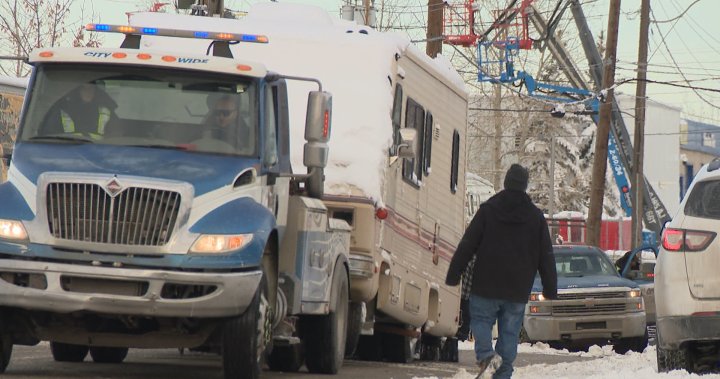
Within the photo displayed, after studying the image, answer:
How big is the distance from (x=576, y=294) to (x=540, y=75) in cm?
3894

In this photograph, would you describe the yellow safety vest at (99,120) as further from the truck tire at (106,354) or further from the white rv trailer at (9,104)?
the white rv trailer at (9,104)

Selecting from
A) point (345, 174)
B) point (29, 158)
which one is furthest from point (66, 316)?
point (345, 174)

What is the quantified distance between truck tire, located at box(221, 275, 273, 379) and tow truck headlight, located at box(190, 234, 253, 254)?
1.47ft

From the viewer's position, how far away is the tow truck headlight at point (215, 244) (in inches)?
442

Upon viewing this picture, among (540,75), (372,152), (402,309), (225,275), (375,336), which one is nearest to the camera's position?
(225,275)

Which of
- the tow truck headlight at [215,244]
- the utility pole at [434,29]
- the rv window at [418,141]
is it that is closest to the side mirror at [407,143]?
the rv window at [418,141]

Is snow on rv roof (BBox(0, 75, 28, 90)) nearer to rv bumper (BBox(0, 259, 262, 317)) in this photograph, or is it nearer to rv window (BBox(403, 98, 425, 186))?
rv window (BBox(403, 98, 425, 186))

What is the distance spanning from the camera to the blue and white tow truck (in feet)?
36.8

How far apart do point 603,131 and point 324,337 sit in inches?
978

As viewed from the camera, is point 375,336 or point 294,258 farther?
point 375,336

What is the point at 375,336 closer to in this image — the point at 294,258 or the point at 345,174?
the point at 345,174

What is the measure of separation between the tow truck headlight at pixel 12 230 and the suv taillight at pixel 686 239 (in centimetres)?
513

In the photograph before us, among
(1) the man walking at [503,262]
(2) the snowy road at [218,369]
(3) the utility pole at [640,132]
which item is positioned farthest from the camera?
(3) the utility pole at [640,132]

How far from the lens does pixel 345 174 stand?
49.9ft
